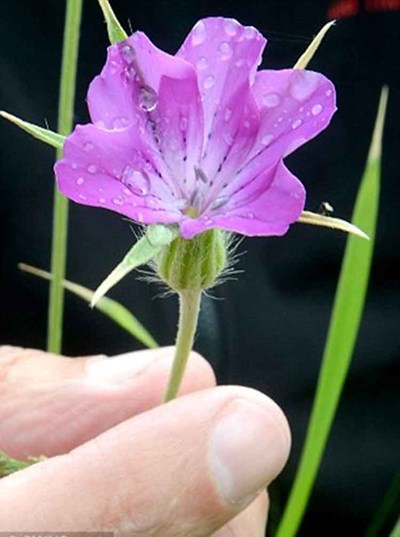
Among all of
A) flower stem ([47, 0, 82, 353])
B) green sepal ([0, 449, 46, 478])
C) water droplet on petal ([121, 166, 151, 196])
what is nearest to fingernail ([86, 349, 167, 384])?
flower stem ([47, 0, 82, 353])

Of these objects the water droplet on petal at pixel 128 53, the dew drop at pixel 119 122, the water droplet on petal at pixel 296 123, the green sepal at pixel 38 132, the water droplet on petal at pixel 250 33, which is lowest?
the green sepal at pixel 38 132

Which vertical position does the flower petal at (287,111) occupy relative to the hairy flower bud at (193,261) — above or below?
above

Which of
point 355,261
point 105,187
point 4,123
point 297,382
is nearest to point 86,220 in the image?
point 4,123

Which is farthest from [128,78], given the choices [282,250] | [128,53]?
[282,250]

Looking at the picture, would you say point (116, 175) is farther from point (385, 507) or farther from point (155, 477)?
point (385, 507)

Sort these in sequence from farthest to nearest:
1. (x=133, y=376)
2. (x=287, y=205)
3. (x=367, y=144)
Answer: (x=367, y=144) → (x=133, y=376) → (x=287, y=205)

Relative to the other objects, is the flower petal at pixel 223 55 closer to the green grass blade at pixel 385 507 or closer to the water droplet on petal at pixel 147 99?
the water droplet on petal at pixel 147 99

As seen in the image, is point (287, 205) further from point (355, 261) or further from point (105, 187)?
point (355, 261)

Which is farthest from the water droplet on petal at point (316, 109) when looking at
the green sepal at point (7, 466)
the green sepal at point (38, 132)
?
the green sepal at point (7, 466)
